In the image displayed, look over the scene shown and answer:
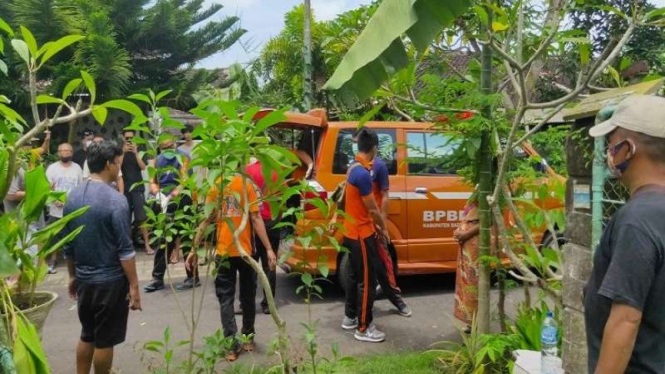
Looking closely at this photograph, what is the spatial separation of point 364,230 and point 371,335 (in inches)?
35.1

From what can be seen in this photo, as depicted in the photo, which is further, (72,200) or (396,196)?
(396,196)

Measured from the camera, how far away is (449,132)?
3498mm

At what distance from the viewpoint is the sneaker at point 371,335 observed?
15.3ft

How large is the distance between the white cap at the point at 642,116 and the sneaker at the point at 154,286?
5.54 metres

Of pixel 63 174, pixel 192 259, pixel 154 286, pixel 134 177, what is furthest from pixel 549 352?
pixel 134 177

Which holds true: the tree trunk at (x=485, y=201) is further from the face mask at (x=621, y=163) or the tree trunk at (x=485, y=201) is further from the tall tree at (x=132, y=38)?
the tall tree at (x=132, y=38)

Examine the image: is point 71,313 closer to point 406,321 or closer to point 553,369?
point 406,321

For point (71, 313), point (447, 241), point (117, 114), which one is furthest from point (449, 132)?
point (117, 114)

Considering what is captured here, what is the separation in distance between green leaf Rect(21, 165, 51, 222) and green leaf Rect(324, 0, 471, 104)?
1313mm

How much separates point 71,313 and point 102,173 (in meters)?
2.70

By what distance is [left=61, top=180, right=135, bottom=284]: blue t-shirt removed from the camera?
3.39 m

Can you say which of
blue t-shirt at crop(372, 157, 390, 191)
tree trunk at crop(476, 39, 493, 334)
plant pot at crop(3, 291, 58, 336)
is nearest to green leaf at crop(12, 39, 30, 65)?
plant pot at crop(3, 291, 58, 336)

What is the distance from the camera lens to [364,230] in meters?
4.67

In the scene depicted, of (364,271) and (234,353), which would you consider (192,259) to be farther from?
(364,271)
